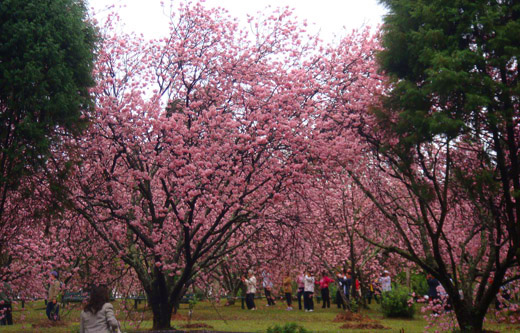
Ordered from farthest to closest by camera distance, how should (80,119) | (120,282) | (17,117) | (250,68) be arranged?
1. (120,282)
2. (250,68)
3. (80,119)
4. (17,117)

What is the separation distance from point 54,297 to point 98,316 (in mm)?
9702

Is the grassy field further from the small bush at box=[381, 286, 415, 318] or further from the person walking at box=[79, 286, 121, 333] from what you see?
the person walking at box=[79, 286, 121, 333]

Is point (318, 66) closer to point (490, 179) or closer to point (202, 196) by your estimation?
point (202, 196)

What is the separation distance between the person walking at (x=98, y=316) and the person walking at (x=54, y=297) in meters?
8.72

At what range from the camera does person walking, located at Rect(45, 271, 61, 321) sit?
1587 cm

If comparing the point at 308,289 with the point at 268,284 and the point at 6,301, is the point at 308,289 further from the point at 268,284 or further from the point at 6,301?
the point at 6,301

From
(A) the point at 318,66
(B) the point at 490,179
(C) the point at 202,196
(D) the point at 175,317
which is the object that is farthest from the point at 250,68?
(D) the point at 175,317

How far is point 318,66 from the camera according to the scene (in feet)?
43.3

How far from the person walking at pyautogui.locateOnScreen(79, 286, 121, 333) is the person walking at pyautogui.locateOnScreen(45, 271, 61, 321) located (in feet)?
28.6


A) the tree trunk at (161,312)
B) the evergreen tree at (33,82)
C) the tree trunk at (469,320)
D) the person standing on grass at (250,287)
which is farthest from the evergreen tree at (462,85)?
the person standing on grass at (250,287)

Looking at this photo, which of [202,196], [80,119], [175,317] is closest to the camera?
[80,119]

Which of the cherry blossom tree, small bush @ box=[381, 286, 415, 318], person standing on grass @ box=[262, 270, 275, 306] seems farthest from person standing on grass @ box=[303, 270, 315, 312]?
the cherry blossom tree

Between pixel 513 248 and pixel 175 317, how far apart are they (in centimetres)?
1344

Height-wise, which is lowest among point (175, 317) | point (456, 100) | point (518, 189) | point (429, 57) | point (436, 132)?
point (175, 317)
